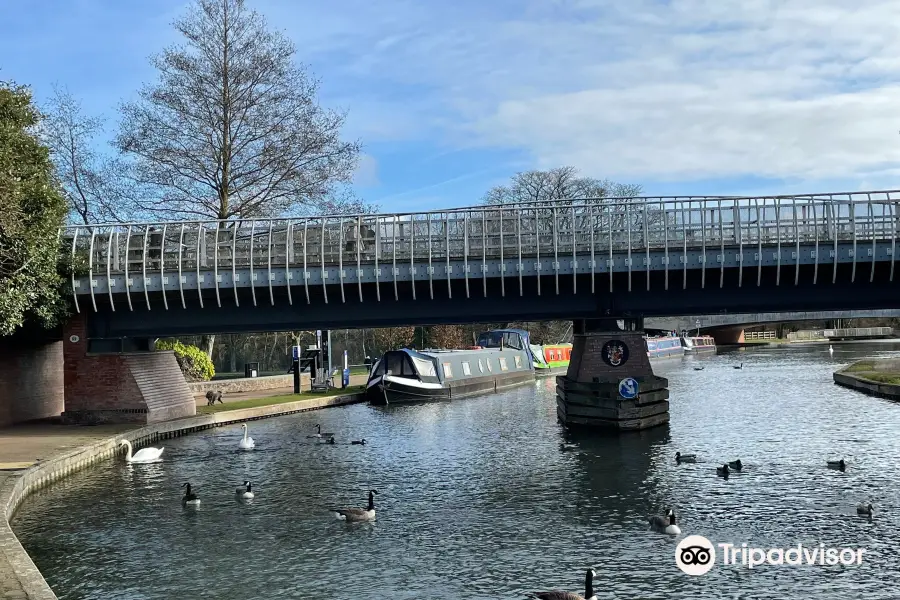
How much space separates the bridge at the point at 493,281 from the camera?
98.5ft

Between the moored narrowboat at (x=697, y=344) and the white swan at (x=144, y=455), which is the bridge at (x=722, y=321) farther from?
the white swan at (x=144, y=455)

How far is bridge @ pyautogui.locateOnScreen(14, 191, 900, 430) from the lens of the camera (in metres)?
30.0

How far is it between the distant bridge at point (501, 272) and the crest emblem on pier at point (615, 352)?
4.55ft

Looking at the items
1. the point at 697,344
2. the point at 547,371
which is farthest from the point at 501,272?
the point at 697,344

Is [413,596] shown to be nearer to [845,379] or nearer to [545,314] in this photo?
[545,314]

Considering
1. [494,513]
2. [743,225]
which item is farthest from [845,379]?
[494,513]

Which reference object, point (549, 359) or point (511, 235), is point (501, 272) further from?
point (549, 359)

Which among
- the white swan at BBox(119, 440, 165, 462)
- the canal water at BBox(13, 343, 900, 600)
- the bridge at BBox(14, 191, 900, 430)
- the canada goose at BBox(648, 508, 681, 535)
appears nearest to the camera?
the canal water at BBox(13, 343, 900, 600)

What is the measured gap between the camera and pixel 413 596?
564 inches

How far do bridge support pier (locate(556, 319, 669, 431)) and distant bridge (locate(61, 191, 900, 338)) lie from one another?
1.08 m

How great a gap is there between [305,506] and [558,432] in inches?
586

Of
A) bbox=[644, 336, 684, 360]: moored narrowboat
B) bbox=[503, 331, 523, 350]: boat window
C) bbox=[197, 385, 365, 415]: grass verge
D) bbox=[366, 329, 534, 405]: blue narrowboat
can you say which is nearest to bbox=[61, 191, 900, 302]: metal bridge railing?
bbox=[197, 385, 365, 415]: grass verge

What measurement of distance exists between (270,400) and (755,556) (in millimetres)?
30333

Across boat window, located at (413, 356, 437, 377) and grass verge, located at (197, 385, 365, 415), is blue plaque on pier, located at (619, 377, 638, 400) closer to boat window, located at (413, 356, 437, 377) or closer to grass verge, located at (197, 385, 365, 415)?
grass verge, located at (197, 385, 365, 415)
